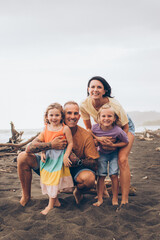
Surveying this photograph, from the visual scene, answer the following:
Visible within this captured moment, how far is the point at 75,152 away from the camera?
3.42 m

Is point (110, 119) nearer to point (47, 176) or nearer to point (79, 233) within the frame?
point (47, 176)

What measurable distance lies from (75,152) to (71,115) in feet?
1.82

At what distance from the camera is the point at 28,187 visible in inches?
138

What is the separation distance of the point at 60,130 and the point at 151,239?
169 cm

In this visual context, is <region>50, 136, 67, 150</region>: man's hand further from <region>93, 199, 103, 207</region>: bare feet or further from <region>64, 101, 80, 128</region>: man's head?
<region>93, 199, 103, 207</region>: bare feet

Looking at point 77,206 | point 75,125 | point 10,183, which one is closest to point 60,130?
point 75,125

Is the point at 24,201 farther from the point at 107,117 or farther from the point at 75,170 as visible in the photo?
the point at 107,117

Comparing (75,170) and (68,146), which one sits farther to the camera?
(75,170)

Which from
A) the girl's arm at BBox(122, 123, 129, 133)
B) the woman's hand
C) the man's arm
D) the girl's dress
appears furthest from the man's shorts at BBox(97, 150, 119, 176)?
the man's arm

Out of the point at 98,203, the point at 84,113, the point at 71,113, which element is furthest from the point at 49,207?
the point at 84,113

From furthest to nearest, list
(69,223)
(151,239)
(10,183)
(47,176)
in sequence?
(10,183) < (47,176) < (69,223) < (151,239)

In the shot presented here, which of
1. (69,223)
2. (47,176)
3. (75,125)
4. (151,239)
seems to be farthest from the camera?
(75,125)

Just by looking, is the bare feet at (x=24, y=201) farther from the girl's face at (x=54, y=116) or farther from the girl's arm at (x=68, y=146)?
the girl's face at (x=54, y=116)

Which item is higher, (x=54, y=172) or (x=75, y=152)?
(x=75, y=152)
